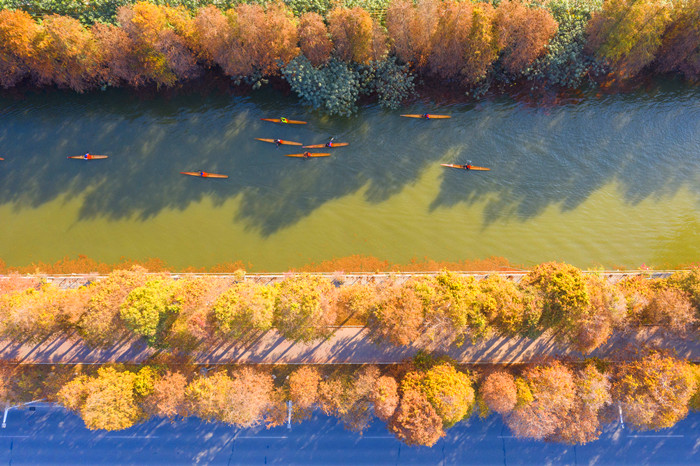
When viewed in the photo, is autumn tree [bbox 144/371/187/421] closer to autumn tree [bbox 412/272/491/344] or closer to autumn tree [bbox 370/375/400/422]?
autumn tree [bbox 370/375/400/422]

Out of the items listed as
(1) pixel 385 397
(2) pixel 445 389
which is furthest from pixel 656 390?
(1) pixel 385 397

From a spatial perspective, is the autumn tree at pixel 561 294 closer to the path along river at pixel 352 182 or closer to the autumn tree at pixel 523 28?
the path along river at pixel 352 182

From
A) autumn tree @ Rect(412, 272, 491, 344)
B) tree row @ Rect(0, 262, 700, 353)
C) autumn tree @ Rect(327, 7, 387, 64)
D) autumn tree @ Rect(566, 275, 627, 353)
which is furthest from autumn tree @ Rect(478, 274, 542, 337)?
autumn tree @ Rect(327, 7, 387, 64)

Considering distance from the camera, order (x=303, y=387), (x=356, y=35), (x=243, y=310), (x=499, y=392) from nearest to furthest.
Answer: (x=499, y=392), (x=243, y=310), (x=303, y=387), (x=356, y=35)

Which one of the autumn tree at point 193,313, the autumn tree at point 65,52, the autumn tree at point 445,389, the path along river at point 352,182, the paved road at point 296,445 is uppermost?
the autumn tree at point 65,52

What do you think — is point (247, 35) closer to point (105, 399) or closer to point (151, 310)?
point (151, 310)

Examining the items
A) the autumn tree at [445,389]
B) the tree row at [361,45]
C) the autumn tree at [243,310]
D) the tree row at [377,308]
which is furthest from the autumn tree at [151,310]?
the tree row at [361,45]

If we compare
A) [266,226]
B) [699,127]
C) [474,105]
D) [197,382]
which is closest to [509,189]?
[474,105]

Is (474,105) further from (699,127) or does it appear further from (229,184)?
(229,184)
